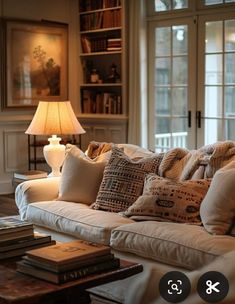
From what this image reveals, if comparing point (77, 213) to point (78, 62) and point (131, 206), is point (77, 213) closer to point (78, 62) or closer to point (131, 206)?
point (131, 206)

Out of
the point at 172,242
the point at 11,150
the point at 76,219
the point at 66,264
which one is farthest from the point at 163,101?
the point at 66,264

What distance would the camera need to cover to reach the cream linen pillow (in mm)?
4109

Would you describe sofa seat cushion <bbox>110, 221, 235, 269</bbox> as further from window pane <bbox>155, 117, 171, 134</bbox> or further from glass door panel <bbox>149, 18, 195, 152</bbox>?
window pane <bbox>155, 117, 171, 134</bbox>

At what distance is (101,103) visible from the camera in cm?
730

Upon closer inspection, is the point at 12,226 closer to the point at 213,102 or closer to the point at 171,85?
the point at 213,102

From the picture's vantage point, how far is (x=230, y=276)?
2613mm

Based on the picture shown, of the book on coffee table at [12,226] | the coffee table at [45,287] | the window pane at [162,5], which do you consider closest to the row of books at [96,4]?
the window pane at [162,5]

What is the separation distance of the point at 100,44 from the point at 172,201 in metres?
4.15

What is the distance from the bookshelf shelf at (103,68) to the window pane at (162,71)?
0.42m

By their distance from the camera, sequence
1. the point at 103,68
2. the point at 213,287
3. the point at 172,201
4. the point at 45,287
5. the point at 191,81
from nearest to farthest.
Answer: the point at 45,287 → the point at 213,287 → the point at 172,201 → the point at 191,81 → the point at 103,68

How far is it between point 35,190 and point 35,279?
194cm

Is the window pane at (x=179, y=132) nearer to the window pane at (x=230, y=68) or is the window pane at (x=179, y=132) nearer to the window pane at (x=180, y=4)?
the window pane at (x=230, y=68)

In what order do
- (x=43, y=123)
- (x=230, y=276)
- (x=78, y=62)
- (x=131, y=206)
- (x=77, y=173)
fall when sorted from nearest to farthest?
1. (x=230, y=276)
2. (x=131, y=206)
3. (x=77, y=173)
4. (x=43, y=123)
5. (x=78, y=62)

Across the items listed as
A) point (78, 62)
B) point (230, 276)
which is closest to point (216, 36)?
point (78, 62)
